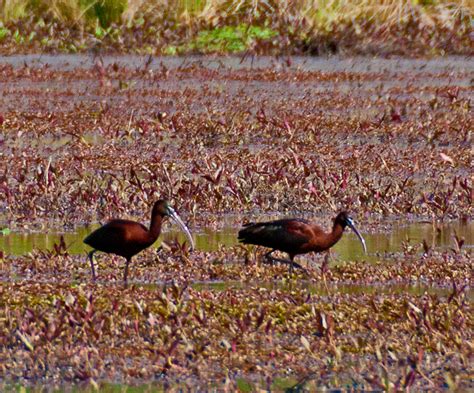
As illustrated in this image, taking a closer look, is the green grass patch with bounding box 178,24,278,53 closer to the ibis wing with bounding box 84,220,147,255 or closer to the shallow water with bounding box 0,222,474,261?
the shallow water with bounding box 0,222,474,261

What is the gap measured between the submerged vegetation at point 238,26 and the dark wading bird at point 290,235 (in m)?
15.4

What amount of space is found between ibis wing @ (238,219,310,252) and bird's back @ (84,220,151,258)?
34.7 inches

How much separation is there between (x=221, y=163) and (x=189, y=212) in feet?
5.54

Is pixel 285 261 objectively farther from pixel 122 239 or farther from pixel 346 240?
pixel 346 240

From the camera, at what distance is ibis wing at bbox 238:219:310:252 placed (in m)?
12.3

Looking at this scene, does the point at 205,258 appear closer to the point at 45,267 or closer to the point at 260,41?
the point at 45,267

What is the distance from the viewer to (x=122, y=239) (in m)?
11.8

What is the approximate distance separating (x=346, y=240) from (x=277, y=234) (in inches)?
75.7

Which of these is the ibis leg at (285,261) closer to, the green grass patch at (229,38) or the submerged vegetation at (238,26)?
the submerged vegetation at (238,26)

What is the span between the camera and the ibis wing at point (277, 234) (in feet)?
40.3

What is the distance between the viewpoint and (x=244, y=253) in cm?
1283

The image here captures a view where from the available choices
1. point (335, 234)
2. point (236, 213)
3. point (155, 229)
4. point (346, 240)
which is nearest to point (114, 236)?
point (155, 229)

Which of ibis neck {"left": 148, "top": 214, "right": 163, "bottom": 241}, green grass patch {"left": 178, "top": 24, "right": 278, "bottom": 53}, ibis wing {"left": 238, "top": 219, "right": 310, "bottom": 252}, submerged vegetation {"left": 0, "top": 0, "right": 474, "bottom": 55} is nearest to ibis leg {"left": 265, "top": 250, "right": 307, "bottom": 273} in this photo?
ibis wing {"left": 238, "top": 219, "right": 310, "bottom": 252}

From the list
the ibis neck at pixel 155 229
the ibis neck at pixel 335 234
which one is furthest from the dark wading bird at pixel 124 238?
the ibis neck at pixel 335 234
